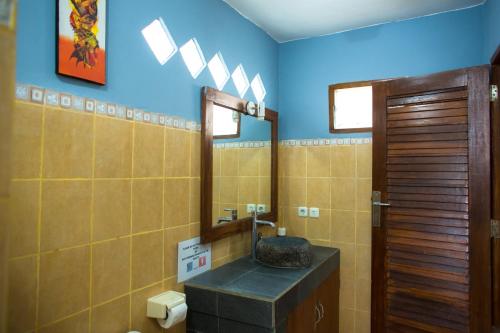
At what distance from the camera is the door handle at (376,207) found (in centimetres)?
200

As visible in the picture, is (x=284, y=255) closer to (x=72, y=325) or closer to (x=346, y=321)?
(x=346, y=321)

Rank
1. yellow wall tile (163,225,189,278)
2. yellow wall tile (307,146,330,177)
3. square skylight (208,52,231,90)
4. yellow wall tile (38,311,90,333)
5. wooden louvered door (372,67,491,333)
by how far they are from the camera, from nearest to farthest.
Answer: yellow wall tile (38,311,90,333), yellow wall tile (163,225,189,278), wooden louvered door (372,67,491,333), square skylight (208,52,231,90), yellow wall tile (307,146,330,177)

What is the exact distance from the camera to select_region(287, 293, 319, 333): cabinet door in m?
1.53

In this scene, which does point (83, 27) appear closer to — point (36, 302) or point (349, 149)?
point (36, 302)

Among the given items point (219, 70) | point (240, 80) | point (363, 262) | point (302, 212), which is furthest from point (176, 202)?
point (363, 262)

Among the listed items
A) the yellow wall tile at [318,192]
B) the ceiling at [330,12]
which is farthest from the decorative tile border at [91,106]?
the yellow wall tile at [318,192]

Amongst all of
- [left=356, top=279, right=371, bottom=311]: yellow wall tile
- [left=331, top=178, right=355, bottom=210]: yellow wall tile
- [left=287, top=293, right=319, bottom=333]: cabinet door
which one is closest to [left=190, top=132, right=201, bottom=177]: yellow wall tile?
[left=287, top=293, right=319, bottom=333]: cabinet door

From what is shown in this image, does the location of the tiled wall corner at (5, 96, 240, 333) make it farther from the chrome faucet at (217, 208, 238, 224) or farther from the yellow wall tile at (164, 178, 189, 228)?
the chrome faucet at (217, 208, 238, 224)

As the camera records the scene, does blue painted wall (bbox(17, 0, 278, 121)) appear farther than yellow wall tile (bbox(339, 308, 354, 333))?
No

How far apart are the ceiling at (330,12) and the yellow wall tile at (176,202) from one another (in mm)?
1192

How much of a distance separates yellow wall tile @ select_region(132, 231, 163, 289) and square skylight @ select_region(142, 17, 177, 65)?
798 mm

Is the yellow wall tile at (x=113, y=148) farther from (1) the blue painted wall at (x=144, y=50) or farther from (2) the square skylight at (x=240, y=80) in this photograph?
(2) the square skylight at (x=240, y=80)

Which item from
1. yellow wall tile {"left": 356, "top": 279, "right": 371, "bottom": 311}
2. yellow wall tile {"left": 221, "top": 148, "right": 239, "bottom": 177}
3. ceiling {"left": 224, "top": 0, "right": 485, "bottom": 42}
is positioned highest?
ceiling {"left": 224, "top": 0, "right": 485, "bottom": 42}

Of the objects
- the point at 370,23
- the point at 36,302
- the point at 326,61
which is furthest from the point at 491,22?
the point at 36,302
